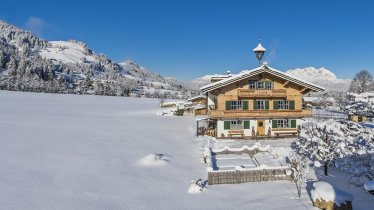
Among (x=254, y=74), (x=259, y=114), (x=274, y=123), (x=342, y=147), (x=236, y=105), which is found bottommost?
(x=342, y=147)

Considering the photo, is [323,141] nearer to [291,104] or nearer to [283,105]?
[283,105]

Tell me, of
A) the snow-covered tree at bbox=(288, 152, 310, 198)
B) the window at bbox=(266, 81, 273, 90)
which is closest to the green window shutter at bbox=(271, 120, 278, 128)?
the window at bbox=(266, 81, 273, 90)

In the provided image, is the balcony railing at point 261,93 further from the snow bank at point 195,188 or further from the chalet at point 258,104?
the snow bank at point 195,188

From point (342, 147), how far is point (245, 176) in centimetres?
694

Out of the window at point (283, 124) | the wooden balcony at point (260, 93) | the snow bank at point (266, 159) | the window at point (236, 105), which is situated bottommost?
the snow bank at point (266, 159)

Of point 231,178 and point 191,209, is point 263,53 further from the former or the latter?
point 191,209

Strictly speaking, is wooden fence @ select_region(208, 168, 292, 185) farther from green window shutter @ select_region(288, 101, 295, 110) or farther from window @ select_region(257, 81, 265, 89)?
green window shutter @ select_region(288, 101, 295, 110)

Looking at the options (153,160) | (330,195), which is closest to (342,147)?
(330,195)

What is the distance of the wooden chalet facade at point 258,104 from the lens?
32688 millimetres

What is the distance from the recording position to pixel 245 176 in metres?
19.1

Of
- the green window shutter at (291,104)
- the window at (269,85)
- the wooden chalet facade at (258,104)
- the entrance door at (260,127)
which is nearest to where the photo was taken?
the wooden chalet facade at (258,104)

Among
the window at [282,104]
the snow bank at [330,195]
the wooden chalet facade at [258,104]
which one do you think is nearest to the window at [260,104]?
the wooden chalet facade at [258,104]

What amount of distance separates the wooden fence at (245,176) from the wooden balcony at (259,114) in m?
13.2

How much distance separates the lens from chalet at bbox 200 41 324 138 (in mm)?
32688
